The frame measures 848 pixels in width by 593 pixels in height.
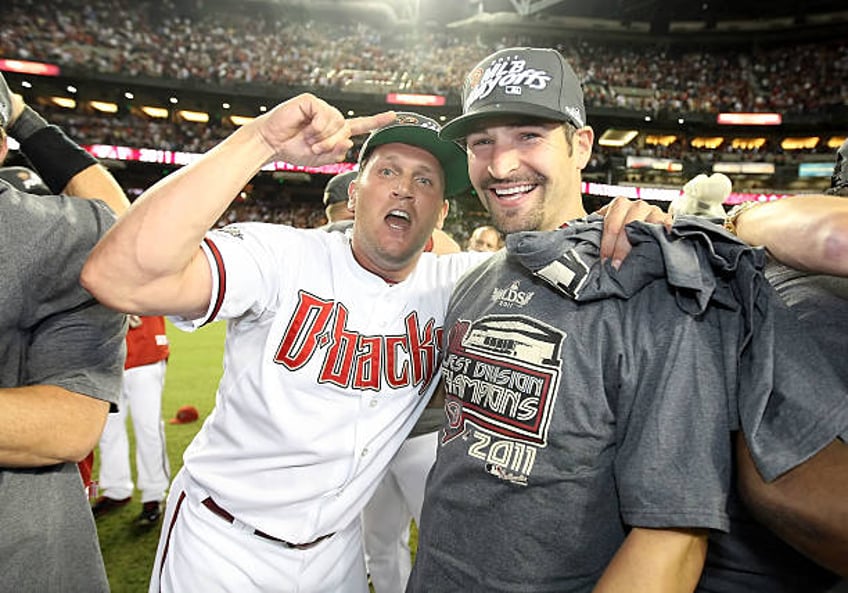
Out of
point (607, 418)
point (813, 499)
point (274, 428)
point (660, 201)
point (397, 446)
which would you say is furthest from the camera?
point (660, 201)

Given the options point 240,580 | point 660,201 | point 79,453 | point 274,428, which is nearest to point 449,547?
point 274,428

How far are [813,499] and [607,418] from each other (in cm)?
44

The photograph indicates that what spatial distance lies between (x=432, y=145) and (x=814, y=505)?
1788 mm

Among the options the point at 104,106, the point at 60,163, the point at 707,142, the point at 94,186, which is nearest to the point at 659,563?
the point at 94,186

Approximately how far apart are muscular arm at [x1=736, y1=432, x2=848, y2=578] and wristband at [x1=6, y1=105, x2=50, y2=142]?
256 centimetres

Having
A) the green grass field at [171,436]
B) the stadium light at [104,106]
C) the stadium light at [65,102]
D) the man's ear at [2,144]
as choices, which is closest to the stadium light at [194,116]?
the stadium light at [104,106]

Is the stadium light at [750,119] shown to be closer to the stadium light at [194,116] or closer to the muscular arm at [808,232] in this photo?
the stadium light at [194,116]

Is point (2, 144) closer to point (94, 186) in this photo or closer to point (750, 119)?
point (94, 186)

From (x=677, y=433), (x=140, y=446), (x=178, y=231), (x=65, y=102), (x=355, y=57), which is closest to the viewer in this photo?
(x=677, y=433)

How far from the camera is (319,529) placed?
1923mm

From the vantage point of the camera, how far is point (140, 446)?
413 centimetres

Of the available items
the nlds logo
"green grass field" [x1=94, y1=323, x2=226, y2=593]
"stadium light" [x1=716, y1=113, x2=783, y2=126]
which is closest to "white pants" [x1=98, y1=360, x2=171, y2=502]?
"green grass field" [x1=94, y1=323, x2=226, y2=593]

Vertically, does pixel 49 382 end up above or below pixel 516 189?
below

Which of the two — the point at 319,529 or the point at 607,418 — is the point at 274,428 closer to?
the point at 319,529
